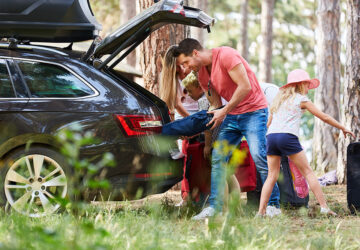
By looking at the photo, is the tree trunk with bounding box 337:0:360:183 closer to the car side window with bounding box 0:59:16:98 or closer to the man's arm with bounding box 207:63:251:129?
the man's arm with bounding box 207:63:251:129

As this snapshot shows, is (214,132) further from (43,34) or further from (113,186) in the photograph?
(43,34)

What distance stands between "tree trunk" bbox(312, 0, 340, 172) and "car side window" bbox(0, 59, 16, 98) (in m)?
8.47

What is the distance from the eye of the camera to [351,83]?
31.9 feet

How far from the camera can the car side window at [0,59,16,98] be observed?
19.3 feet

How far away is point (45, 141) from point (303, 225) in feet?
7.99

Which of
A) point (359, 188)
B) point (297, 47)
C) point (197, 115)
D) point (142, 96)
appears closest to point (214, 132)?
point (197, 115)

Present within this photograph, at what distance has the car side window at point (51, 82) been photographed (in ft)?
19.5

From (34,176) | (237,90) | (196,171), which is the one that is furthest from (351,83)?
(34,176)

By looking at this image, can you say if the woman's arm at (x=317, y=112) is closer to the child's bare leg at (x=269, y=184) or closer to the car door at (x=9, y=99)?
the child's bare leg at (x=269, y=184)

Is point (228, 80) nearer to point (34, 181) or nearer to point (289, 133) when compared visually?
point (289, 133)

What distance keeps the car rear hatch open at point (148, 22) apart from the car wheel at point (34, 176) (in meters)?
1.01

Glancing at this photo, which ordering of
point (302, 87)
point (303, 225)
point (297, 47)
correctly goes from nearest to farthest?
point (303, 225) < point (302, 87) < point (297, 47)

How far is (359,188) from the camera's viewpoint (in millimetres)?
6812

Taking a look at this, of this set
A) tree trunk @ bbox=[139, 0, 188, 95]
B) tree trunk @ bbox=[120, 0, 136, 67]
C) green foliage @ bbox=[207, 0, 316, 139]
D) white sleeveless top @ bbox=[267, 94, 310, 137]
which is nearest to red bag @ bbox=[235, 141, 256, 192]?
white sleeveless top @ bbox=[267, 94, 310, 137]
